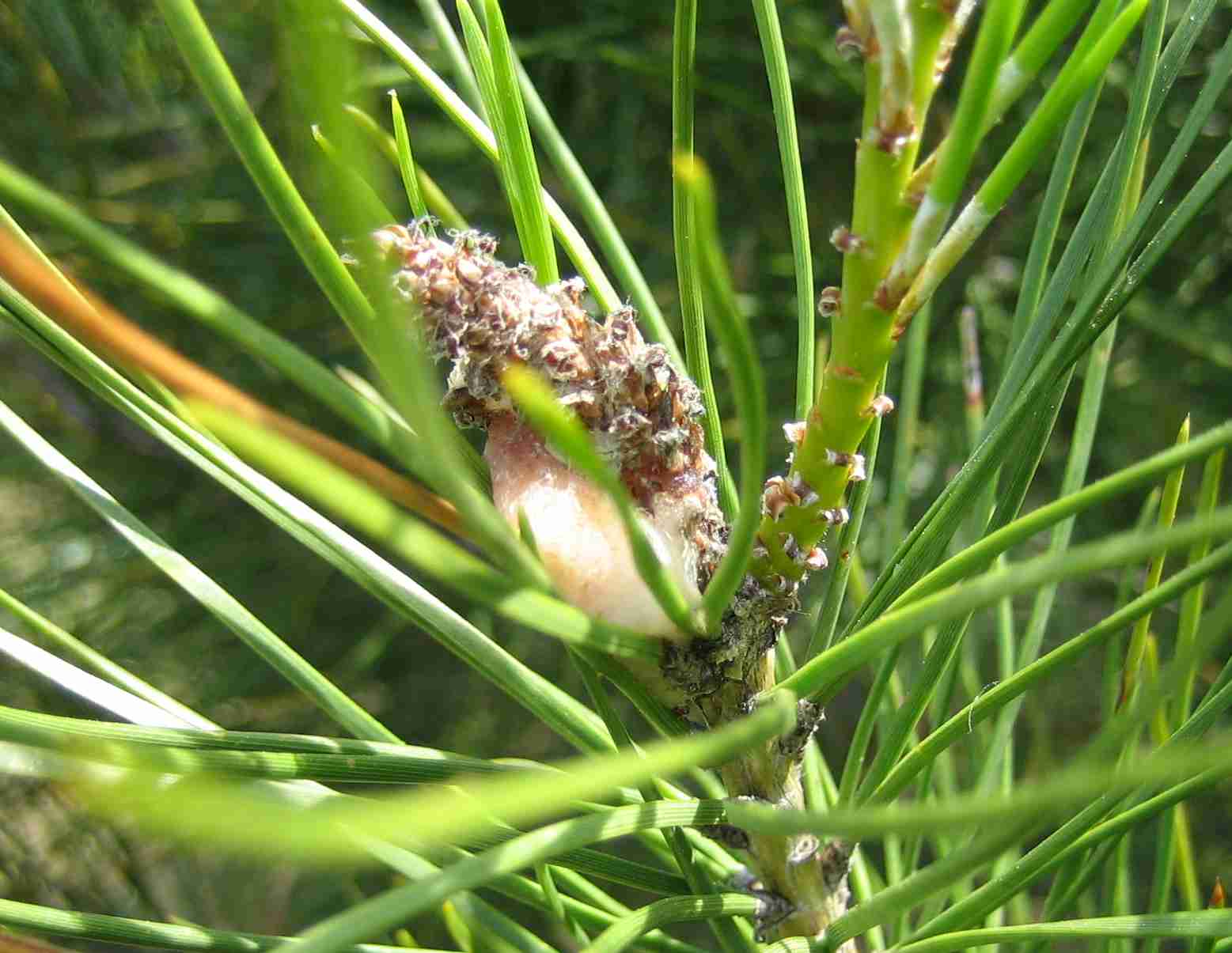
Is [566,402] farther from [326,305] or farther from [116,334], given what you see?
[326,305]

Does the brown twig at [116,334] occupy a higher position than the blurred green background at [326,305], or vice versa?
the blurred green background at [326,305]

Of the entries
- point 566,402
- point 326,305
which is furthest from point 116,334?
point 326,305

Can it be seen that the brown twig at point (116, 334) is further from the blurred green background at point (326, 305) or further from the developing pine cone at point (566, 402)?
the blurred green background at point (326, 305)

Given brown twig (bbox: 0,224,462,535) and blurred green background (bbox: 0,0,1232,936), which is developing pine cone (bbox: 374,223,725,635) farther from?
blurred green background (bbox: 0,0,1232,936)

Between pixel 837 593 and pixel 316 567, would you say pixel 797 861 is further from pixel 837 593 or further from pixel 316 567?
pixel 316 567

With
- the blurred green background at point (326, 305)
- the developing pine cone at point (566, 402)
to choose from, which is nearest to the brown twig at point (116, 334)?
the developing pine cone at point (566, 402)

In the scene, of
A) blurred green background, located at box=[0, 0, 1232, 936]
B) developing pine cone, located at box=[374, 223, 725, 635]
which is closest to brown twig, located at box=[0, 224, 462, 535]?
developing pine cone, located at box=[374, 223, 725, 635]
